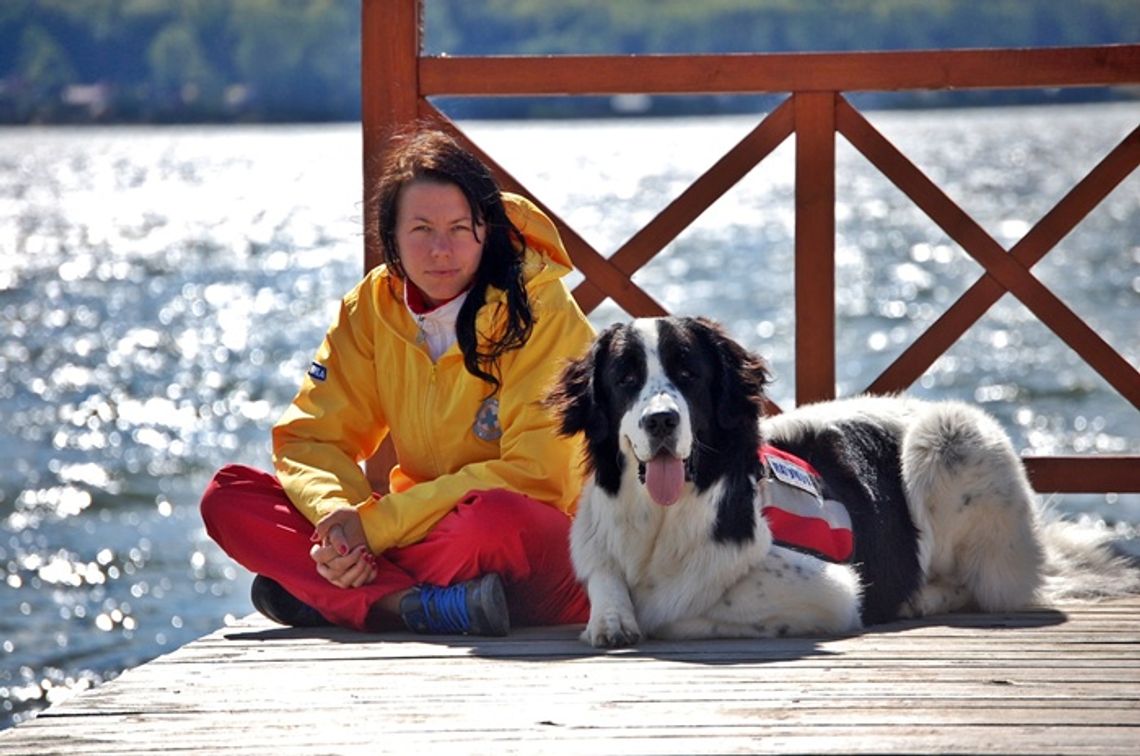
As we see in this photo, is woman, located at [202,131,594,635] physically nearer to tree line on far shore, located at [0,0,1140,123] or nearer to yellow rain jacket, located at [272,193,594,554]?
yellow rain jacket, located at [272,193,594,554]

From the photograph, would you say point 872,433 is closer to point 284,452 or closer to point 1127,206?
point 284,452

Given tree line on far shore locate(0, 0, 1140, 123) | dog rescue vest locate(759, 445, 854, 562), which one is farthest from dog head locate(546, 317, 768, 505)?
tree line on far shore locate(0, 0, 1140, 123)

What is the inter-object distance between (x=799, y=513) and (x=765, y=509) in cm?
9

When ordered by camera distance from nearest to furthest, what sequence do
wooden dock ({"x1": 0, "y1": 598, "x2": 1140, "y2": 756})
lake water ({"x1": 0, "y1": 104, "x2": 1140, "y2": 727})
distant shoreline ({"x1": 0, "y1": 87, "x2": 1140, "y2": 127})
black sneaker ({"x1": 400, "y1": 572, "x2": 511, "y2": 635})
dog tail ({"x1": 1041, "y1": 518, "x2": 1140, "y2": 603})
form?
wooden dock ({"x1": 0, "y1": 598, "x2": 1140, "y2": 756}), black sneaker ({"x1": 400, "y1": 572, "x2": 511, "y2": 635}), dog tail ({"x1": 1041, "y1": 518, "x2": 1140, "y2": 603}), lake water ({"x1": 0, "y1": 104, "x2": 1140, "y2": 727}), distant shoreline ({"x1": 0, "y1": 87, "x2": 1140, "y2": 127})

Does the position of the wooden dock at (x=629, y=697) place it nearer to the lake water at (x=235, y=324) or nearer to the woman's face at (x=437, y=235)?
the woman's face at (x=437, y=235)

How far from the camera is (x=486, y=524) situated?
487cm

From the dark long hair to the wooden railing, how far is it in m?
0.69

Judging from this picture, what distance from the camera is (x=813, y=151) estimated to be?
5.92 m

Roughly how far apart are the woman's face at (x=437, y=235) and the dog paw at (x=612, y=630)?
1.05 m

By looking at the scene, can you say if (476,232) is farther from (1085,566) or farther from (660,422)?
(1085,566)

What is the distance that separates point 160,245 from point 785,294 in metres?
18.0

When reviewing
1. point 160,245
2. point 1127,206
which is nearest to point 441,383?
point 160,245

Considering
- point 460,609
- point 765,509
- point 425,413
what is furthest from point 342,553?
point 765,509

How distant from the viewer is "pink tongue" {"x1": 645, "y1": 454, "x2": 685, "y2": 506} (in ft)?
14.9
